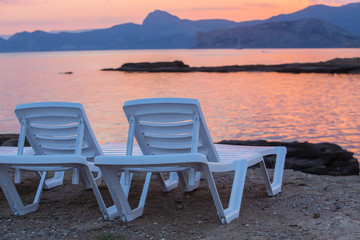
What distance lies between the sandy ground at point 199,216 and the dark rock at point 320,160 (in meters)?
1.94

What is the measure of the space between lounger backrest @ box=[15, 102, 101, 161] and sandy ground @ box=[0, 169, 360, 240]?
54 cm

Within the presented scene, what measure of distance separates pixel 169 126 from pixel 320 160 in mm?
4253

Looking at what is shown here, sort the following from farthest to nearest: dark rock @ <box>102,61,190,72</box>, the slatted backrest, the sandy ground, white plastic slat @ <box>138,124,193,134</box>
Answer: dark rock @ <box>102,61,190,72</box> < white plastic slat @ <box>138,124,193,134</box> < the slatted backrest < the sandy ground

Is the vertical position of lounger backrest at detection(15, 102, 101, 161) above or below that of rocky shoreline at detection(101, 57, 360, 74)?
above

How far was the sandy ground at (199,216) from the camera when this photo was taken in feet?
11.9

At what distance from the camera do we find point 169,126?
153 inches

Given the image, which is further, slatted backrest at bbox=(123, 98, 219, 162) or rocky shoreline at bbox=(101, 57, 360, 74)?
rocky shoreline at bbox=(101, 57, 360, 74)

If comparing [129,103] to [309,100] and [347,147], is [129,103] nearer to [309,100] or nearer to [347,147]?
[347,147]

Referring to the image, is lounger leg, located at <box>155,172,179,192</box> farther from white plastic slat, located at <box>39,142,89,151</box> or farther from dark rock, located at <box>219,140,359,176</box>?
dark rock, located at <box>219,140,359,176</box>

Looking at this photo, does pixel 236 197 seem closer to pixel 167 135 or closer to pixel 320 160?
pixel 167 135

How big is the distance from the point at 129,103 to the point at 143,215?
95 cm

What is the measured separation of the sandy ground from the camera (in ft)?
11.9

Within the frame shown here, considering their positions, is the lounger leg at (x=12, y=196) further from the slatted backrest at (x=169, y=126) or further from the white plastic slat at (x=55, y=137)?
the slatted backrest at (x=169, y=126)

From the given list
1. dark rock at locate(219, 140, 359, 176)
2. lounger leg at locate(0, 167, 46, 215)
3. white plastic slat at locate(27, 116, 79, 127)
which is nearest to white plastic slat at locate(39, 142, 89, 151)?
white plastic slat at locate(27, 116, 79, 127)
